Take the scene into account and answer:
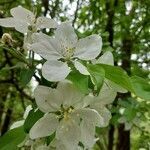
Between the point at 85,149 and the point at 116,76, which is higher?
the point at 116,76

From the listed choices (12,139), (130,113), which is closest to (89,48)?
(12,139)

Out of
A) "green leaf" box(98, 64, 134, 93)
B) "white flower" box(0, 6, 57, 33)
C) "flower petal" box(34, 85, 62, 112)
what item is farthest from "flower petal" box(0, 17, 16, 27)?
"green leaf" box(98, 64, 134, 93)

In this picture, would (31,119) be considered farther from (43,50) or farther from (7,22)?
(7,22)

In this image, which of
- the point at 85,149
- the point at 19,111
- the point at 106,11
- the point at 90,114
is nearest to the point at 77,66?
the point at 90,114

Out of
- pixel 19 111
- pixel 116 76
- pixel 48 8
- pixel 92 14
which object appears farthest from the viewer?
pixel 19 111

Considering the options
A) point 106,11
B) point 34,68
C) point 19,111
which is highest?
point 34,68

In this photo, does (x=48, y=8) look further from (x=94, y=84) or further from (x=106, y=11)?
(x=94, y=84)

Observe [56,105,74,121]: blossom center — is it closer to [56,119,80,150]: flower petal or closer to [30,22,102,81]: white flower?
[56,119,80,150]: flower petal

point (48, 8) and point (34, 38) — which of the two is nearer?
point (34, 38)
